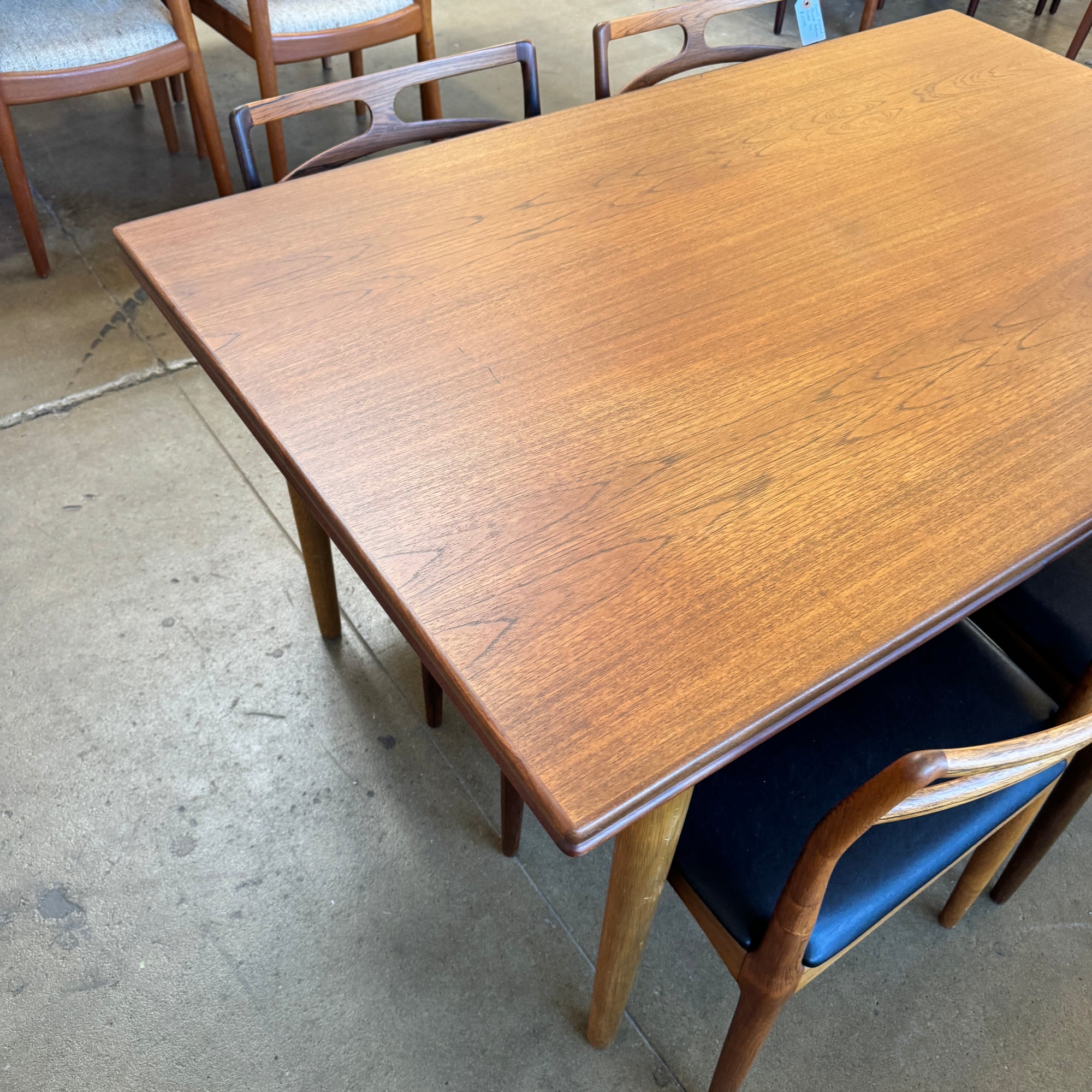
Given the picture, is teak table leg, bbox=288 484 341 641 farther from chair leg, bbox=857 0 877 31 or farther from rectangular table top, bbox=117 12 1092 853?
chair leg, bbox=857 0 877 31

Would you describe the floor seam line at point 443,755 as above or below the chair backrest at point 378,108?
below

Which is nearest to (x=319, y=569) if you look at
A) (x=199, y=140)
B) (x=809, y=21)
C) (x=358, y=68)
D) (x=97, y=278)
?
(x=809, y=21)

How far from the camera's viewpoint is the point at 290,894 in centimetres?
129

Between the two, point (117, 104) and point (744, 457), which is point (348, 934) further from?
point (117, 104)

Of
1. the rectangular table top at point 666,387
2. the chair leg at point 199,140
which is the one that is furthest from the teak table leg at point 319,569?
the chair leg at point 199,140

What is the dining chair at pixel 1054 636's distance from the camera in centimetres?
112

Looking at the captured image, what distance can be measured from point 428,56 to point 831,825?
2.39 metres

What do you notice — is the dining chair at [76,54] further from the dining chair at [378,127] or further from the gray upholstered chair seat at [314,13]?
the dining chair at [378,127]

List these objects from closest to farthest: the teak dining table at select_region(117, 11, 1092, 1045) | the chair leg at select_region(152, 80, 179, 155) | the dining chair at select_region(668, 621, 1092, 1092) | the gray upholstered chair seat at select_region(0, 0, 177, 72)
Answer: the teak dining table at select_region(117, 11, 1092, 1045) → the dining chair at select_region(668, 621, 1092, 1092) → the gray upholstered chair seat at select_region(0, 0, 177, 72) → the chair leg at select_region(152, 80, 179, 155)

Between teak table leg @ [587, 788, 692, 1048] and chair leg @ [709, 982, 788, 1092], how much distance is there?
113 mm

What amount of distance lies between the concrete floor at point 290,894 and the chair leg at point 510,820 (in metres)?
0.03

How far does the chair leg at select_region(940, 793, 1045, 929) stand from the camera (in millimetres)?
1085

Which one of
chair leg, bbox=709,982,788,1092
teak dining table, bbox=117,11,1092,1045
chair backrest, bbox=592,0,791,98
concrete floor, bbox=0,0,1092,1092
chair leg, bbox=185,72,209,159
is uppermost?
chair backrest, bbox=592,0,791,98

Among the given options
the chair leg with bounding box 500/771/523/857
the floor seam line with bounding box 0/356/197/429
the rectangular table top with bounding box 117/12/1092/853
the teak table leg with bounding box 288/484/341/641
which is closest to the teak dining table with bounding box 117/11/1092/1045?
the rectangular table top with bounding box 117/12/1092/853
